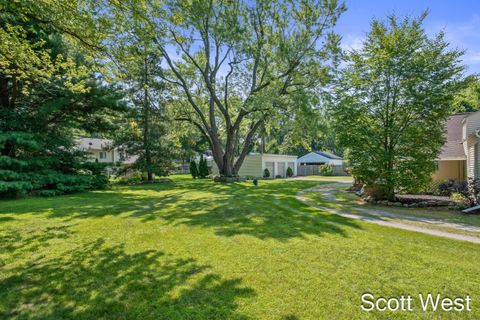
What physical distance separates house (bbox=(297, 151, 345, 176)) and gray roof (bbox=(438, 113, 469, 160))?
19013 millimetres

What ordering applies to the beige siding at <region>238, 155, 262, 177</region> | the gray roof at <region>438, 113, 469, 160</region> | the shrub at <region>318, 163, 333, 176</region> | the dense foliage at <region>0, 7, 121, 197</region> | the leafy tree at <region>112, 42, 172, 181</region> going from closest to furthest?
the dense foliage at <region>0, 7, 121, 197</region> < the gray roof at <region>438, 113, 469, 160</region> < the leafy tree at <region>112, 42, 172, 181</region> < the beige siding at <region>238, 155, 262, 177</region> < the shrub at <region>318, 163, 333, 176</region>

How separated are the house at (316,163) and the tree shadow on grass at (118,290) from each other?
31.4m

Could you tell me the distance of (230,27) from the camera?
15.6 metres

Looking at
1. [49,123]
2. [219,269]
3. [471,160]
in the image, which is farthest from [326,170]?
[219,269]

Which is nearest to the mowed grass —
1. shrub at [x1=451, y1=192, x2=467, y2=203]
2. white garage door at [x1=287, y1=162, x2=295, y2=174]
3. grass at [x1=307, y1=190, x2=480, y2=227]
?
grass at [x1=307, y1=190, x2=480, y2=227]

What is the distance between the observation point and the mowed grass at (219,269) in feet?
8.96

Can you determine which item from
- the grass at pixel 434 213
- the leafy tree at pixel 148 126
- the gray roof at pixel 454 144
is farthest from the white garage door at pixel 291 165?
the grass at pixel 434 213

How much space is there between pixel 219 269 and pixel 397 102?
29.5ft

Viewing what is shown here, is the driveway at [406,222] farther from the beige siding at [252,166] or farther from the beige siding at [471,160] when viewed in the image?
the beige siding at [252,166]

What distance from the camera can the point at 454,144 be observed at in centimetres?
1318

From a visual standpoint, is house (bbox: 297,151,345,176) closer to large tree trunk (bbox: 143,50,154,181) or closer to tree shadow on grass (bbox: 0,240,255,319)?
large tree trunk (bbox: 143,50,154,181)

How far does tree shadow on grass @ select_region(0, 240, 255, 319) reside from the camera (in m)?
2.65

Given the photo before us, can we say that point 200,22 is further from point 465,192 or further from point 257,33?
point 465,192

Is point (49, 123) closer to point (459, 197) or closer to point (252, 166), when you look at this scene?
point (459, 197)
